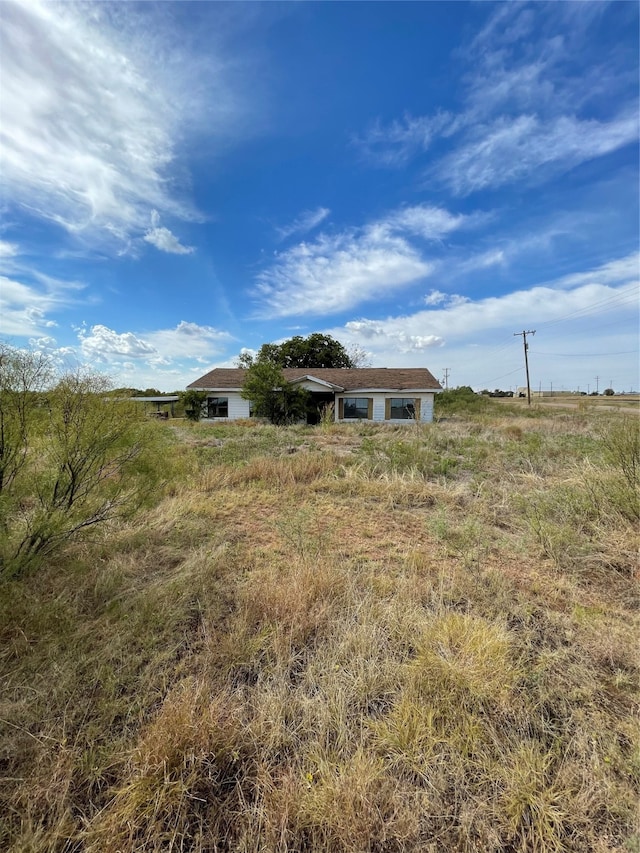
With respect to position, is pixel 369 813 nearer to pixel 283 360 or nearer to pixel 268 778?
pixel 268 778

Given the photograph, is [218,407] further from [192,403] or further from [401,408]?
[401,408]

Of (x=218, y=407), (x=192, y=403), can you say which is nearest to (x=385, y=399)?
(x=218, y=407)

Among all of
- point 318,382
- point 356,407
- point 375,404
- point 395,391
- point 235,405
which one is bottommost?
point 356,407

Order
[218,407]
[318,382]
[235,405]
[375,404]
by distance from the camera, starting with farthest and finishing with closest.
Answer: [218,407], [235,405], [375,404], [318,382]

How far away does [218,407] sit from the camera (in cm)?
2258

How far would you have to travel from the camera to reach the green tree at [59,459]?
3.11m

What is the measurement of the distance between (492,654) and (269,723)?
149 centimetres

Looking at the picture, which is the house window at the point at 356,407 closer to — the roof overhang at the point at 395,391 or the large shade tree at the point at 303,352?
the roof overhang at the point at 395,391

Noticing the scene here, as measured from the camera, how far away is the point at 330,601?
315cm

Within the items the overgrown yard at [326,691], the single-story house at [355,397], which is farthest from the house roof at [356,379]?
the overgrown yard at [326,691]

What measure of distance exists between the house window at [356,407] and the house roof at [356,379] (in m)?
0.72

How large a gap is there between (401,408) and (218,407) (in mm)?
11443

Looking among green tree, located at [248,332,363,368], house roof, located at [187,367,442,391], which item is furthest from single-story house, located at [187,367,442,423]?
A: green tree, located at [248,332,363,368]

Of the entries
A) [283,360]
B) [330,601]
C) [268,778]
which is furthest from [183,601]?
[283,360]
